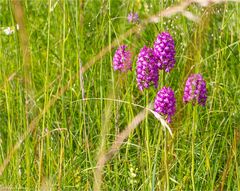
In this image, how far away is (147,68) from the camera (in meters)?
1.87

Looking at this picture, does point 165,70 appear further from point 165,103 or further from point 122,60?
point 122,60

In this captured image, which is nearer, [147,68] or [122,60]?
[147,68]

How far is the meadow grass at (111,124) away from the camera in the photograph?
75.2 inches

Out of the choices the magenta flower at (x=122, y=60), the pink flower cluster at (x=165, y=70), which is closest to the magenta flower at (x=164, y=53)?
the pink flower cluster at (x=165, y=70)

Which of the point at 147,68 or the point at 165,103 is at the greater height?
the point at 147,68

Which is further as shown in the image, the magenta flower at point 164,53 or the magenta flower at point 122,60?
the magenta flower at point 122,60

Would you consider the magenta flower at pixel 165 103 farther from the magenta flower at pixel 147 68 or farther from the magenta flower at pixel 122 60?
the magenta flower at pixel 122 60

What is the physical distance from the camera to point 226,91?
2.42m

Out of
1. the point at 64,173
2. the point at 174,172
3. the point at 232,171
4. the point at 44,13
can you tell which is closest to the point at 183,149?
the point at 174,172

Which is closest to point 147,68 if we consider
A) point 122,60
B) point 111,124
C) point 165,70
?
point 165,70

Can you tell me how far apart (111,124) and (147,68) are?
0.70m

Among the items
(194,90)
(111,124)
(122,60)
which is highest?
(122,60)

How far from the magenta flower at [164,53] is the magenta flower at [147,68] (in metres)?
0.02

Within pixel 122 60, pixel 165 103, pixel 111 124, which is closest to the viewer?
pixel 165 103
